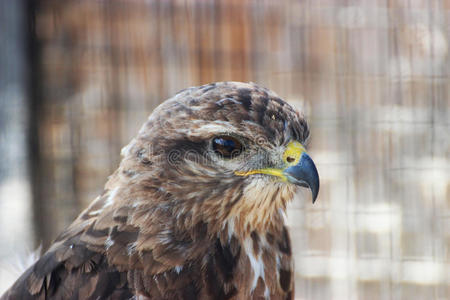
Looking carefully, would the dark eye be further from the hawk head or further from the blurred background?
the blurred background

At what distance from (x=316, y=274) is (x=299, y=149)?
9.27 feet

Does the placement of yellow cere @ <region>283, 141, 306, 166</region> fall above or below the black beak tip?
above

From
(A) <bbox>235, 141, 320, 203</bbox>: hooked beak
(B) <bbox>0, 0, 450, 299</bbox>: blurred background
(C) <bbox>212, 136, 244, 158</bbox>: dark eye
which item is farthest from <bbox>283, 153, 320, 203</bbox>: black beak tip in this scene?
(B) <bbox>0, 0, 450, 299</bbox>: blurred background

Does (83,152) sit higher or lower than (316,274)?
higher

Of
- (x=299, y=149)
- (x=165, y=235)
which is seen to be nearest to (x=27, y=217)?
(x=165, y=235)

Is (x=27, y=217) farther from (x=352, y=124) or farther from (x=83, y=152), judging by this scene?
(x=352, y=124)

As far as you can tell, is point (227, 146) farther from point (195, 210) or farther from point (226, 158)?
point (195, 210)

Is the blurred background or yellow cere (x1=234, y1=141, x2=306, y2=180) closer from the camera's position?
yellow cere (x1=234, y1=141, x2=306, y2=180)

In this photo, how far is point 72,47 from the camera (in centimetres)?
383

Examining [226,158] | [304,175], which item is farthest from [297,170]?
[226,158]

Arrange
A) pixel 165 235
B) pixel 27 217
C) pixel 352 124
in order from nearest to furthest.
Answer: pixel 165 235 → pixel 27 217 → pixel 352 124

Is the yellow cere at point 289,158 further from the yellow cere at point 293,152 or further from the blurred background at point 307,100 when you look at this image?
the blurred background at point 307,100

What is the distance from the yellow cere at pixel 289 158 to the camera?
152 cm

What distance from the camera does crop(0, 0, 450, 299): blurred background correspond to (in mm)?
3812
